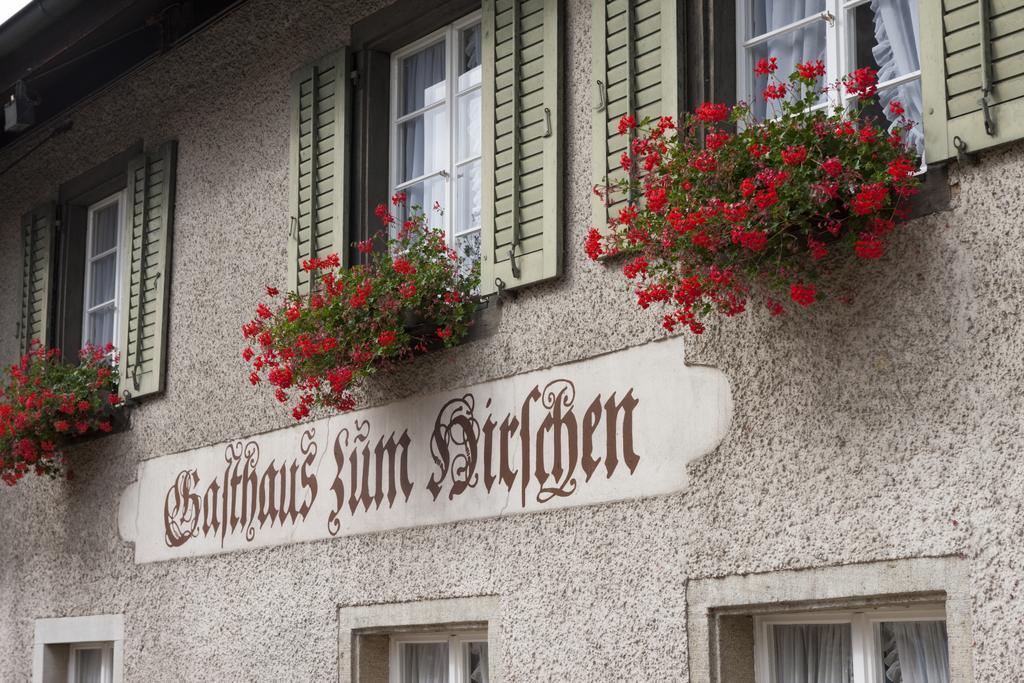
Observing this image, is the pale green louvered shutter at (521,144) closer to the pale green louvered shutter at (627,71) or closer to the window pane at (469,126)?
the pale green louvered shutter at (627,71)

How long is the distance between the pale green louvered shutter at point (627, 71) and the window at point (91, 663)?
15.6 ft

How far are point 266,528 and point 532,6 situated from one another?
294 cm

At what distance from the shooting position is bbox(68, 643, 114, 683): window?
9070 millimetres

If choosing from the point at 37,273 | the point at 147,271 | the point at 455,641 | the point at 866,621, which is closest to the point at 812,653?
the point at 866,621

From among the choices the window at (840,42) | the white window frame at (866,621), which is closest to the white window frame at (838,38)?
the window at (840,42)

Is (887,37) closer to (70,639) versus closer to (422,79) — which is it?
(422,79)

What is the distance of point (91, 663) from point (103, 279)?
244 cm

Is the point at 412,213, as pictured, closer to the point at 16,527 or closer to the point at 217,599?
the point at 217,599

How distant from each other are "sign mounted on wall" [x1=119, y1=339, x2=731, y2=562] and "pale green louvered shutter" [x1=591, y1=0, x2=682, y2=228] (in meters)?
0.77

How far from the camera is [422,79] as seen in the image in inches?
295

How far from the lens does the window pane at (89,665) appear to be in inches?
362

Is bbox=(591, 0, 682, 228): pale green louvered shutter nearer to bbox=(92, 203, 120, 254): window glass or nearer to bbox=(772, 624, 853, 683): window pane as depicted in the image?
bbox=(772, 624, 853, 683): window pane

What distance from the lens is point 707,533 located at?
5.39 m

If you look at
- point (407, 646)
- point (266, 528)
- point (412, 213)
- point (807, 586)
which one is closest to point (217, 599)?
point (266, 528)
